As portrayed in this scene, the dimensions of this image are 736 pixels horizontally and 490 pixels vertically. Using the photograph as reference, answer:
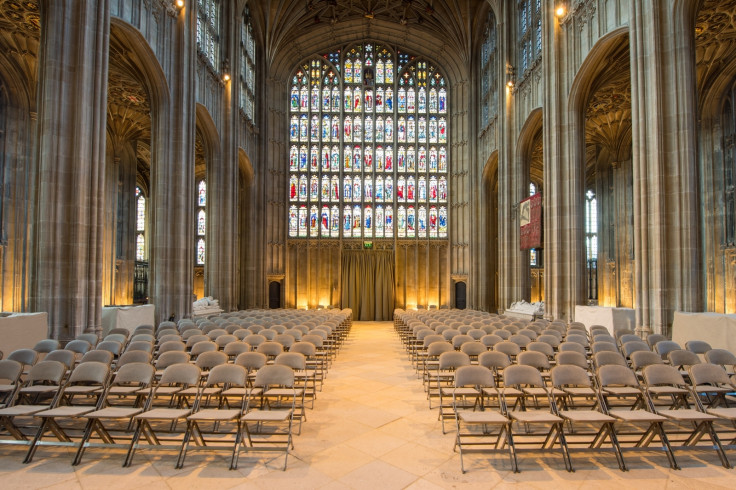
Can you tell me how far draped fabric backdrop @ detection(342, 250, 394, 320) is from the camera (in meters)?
34.6

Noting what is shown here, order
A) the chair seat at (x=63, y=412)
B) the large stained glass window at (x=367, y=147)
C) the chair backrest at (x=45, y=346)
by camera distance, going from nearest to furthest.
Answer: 1. the chair seat at (x=63, y=412)
2. the chair backrest at (x=45, y=346)
3. the large stained glass window at (x=367, y=147)

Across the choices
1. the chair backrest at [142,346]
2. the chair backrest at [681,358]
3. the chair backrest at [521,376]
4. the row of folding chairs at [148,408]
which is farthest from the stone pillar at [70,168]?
the chair backrest at [681,358]

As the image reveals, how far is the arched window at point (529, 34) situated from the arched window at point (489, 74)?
10.9 ft

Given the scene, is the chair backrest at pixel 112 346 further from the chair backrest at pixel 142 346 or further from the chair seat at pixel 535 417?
the chair seat at pixel 535 417

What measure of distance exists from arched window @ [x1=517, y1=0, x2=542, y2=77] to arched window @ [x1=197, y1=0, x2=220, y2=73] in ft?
49.0

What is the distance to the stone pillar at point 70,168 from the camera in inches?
428

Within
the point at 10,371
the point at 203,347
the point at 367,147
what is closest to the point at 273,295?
the point at 367,147

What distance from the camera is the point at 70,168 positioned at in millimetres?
11234

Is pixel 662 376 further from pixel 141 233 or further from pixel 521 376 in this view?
pixel 141 233

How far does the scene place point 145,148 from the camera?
114 feet

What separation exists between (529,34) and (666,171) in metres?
13.5

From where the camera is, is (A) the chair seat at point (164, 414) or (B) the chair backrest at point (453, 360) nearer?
(A) the chair seat at point (164, 414)

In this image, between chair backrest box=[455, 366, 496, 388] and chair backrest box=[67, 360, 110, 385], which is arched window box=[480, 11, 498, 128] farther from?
chair backrest box=[67, 360, 110, 385]

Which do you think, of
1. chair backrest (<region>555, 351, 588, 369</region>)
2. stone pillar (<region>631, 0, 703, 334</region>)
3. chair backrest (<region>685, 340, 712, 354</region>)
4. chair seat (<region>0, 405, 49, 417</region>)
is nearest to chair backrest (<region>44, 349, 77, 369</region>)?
chair seat (<region>0, 405, 49, 417</region>)
